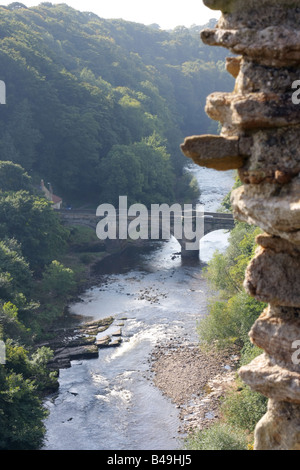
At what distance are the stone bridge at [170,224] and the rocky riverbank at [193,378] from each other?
26.2 m

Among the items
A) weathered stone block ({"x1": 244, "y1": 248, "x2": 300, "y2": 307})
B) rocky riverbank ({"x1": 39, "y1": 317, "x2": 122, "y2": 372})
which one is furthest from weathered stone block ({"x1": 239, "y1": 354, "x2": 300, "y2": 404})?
rocky riverbank ({"x1": 39, "y1": 317, "x2": 122, "y2": 372})

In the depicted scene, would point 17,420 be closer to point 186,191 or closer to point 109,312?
point 109,312

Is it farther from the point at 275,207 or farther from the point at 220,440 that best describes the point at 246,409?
the point at 275,207

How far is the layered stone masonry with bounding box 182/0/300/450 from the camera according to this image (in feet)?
34.3

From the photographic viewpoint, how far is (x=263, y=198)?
10914 mm

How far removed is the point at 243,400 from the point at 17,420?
12.4m

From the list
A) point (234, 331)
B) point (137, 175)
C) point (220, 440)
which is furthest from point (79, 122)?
point (220, 440)

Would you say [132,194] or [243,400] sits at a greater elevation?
[132,194]

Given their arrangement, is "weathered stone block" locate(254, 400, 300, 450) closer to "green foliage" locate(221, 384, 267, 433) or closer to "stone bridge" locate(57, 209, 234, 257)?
"green foliage" locate(221, 384, 267, 433)

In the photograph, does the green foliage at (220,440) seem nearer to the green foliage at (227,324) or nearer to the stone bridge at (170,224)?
the green foliage at (227,324)

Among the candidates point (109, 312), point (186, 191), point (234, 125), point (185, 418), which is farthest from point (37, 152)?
point (234, 125)

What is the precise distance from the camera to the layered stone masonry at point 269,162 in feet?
34.3

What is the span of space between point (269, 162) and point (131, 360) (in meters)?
36.6

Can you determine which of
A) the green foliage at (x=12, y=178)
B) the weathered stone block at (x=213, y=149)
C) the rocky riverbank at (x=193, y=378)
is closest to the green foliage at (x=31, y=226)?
the green foliage at (x=12, y=178)
